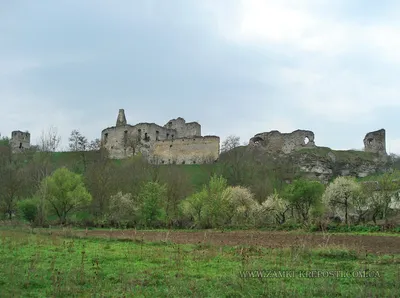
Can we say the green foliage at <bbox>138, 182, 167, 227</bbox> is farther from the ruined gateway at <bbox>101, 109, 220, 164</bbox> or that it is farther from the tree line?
the ruined gateway at <bbox>101, 109, 220, 164</bbox>

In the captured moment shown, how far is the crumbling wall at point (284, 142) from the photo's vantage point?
74.5m

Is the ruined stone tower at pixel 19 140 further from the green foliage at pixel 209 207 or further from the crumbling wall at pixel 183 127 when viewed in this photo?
the green foliage at pixel 209 207

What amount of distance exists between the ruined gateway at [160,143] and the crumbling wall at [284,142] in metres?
8.57

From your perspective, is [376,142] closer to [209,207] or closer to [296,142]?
[296,142]

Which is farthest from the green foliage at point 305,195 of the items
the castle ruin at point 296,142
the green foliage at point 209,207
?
the castle ruin at point 296,142

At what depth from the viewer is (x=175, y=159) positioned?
76.8 meters

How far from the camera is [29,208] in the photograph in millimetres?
41031

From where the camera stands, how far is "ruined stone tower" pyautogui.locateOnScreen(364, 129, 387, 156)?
2921 inches

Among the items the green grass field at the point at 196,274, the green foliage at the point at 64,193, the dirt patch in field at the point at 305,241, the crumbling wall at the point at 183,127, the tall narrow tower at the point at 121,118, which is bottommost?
the dirt patch in field at the point at 305,241

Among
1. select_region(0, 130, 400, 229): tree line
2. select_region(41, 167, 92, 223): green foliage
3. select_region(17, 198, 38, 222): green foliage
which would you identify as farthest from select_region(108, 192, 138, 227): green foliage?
select_region(17, 198, 38, 222): green foliage

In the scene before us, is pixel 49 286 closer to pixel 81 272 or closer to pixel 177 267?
pixel 81 272

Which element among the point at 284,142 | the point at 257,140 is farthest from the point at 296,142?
the point at 257,140

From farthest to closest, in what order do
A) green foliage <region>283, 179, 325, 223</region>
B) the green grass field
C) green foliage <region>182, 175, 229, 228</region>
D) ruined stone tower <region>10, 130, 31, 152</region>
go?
1. ruined stone tower <region>10, 130, 31, 152</region>
2. green foliage <region>283, 179, 325, 223</region>
3. green foliage <region>182, 175, 229, 228</region>
4. the green grass field

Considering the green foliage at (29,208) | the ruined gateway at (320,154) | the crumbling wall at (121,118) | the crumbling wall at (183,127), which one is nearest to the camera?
the green foliage at (29,208)
